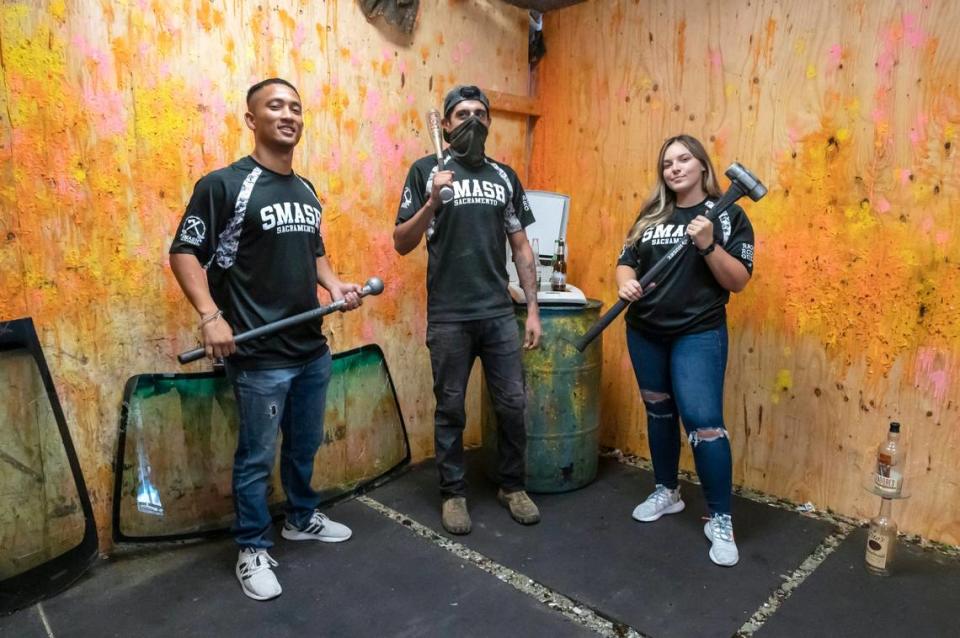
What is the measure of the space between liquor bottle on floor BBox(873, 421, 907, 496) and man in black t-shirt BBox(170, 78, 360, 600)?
6.27 ft

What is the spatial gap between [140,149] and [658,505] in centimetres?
238

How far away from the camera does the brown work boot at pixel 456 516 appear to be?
246cm

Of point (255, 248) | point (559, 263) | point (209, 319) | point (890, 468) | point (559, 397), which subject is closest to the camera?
point (209, 319)

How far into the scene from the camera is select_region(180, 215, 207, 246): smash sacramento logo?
1.86 metres

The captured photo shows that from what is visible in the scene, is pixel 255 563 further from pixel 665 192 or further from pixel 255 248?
pixel 665 192

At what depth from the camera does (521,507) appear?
2582 mm

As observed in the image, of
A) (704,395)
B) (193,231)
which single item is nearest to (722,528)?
(704,395)

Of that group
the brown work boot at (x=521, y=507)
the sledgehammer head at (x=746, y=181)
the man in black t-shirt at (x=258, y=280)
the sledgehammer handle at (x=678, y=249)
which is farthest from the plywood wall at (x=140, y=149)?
the sledgehammer head at (x=746, y=181)

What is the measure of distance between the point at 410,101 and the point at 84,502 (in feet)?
6.86

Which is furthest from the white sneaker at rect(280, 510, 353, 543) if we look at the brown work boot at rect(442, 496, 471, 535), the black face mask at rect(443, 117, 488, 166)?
the black face mask at rect(443, 117, 488, 166)

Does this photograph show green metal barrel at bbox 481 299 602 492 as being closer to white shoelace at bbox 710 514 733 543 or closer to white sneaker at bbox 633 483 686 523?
white sneaker at bbox 633 483 686 523

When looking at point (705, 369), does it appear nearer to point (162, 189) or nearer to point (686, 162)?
point (686, 162)

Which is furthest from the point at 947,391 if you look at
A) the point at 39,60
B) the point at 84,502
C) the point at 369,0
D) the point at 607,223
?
the point at 39,60

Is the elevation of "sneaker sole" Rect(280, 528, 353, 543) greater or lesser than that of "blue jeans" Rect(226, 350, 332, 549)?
lesser
